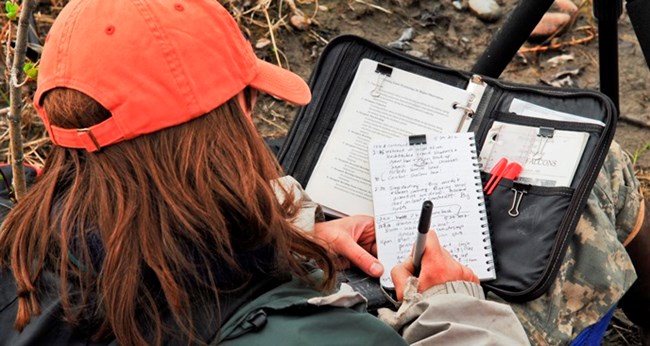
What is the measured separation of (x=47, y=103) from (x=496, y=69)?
1155mm

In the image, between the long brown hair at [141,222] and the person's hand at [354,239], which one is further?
the person's hand at [354,239]

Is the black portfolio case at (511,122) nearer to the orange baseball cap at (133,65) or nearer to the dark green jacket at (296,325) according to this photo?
the dark green jacket at (296,325)

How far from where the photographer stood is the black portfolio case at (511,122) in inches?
63.2

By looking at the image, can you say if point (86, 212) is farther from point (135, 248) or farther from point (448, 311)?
point (448, 311)

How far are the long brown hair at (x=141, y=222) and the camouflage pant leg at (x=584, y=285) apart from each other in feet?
2.19

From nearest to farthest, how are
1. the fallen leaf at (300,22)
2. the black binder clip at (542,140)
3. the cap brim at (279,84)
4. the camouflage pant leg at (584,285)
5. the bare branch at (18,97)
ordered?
the cap brim at (279,84), the bare branch at (18,97), the camouflage pant leg at (584,285), the black binder clip at (542,140), the fallen leaf at (300,22)

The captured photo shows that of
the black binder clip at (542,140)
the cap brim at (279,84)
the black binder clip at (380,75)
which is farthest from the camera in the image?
the black binder clip at (380,75)

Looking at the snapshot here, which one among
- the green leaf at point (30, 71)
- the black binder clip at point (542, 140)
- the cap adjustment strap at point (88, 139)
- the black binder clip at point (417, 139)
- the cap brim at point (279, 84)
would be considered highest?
the cap brim at point (279, 84)

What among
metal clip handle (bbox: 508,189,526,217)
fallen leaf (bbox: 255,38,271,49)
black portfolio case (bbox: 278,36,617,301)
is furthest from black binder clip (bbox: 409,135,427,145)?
fallen leaf (bbox: 255,38,271,49)

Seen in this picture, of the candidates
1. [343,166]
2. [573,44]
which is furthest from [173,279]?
[573,44]

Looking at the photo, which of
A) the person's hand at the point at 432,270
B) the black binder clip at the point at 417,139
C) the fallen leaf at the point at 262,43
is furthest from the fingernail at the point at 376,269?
the fallen leaf at the point at 262,43

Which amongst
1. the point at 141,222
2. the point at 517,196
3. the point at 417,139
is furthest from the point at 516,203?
the point at 141,222

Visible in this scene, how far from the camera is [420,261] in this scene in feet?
4.76

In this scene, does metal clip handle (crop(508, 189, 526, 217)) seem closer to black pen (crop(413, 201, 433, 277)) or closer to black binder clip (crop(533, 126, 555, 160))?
black binder clip (crop(533, 126, 555, 160))
